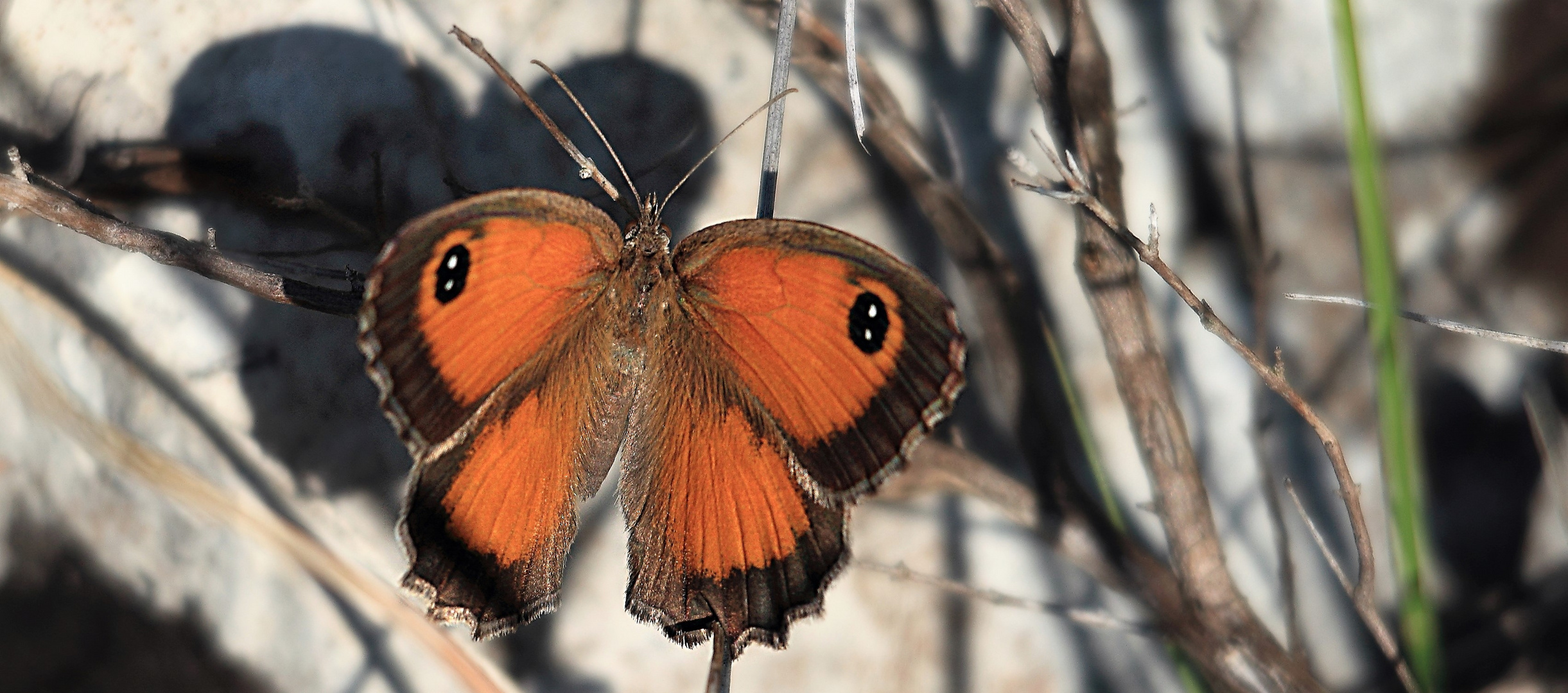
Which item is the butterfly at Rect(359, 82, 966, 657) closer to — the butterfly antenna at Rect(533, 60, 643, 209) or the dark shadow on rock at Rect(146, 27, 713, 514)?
the butterfly antenna at Rect(533, 60, 643, 209)

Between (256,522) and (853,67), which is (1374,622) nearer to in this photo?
(853,67)

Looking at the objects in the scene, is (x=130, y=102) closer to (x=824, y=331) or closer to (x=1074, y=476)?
(x=824, y=331)

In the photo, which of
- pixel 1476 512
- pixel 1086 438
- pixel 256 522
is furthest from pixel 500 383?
pixel 1476 512

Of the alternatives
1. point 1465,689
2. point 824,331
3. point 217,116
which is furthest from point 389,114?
point 1465,689

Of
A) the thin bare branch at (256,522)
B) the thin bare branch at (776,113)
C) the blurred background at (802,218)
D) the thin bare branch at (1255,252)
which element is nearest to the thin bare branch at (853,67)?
the thin bare branch at (776,113)

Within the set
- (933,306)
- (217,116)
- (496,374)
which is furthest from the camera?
(217,116)

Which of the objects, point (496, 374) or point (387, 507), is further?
point (387, 507)
